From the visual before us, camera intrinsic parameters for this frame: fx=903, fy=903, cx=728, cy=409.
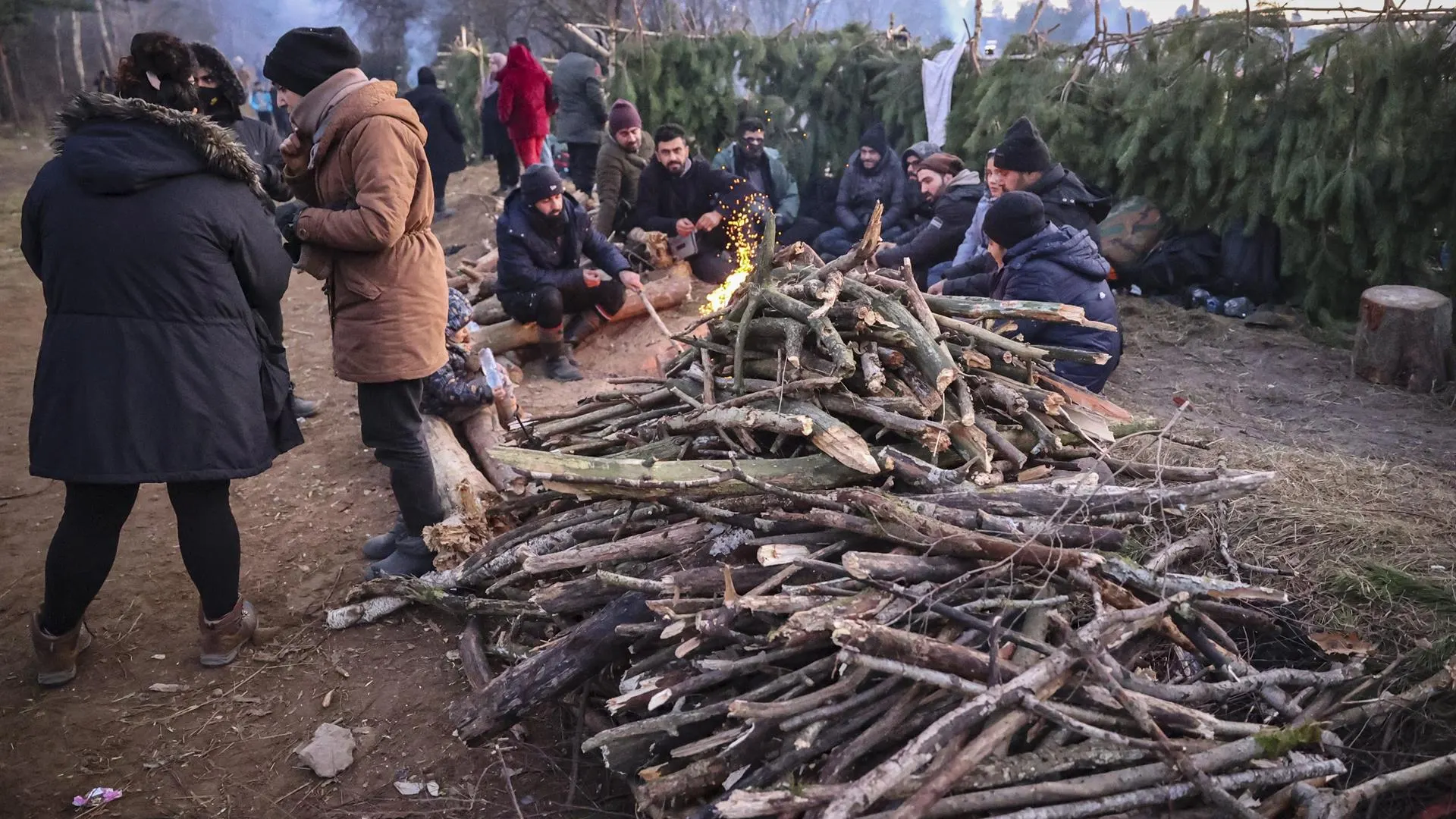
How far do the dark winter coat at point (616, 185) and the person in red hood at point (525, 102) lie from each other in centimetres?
221

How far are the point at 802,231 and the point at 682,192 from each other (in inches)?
64.5

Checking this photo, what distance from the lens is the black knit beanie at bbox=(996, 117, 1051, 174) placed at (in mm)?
5691

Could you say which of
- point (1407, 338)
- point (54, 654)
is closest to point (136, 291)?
point (54, 654)

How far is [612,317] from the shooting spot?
7.61 meters

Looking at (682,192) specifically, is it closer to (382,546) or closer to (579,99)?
(579,99)

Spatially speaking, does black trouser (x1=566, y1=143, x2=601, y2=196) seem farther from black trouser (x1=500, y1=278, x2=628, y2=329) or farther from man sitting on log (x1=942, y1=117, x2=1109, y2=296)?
man sitting on log (x1=942, y1=117, x2=1109, y2=296)

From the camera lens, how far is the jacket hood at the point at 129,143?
293 centimetres

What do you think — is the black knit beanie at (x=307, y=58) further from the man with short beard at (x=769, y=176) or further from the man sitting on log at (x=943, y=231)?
the man with short beard at (x=769, y=176)

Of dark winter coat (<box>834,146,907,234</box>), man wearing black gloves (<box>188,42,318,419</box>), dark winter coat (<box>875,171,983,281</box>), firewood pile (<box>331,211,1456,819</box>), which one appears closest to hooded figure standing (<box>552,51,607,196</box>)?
dark winter coat (<box>834,146,907,234</box>)

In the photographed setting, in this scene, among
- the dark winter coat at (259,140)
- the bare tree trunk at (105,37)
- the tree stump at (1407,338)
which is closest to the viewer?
the dark winter coat at (259,140)

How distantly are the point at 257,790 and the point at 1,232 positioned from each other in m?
10.9

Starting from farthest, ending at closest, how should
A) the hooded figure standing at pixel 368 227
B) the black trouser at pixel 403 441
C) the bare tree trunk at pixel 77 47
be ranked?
the bare tree trunk at pixel 77 47
the black trouser at pixel 403 441
the hooded figure standing at pixel 368 227

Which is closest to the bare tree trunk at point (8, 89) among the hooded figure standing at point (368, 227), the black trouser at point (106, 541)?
the hooded figure standing at point (368, 227)

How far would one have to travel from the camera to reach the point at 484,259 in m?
8.77
